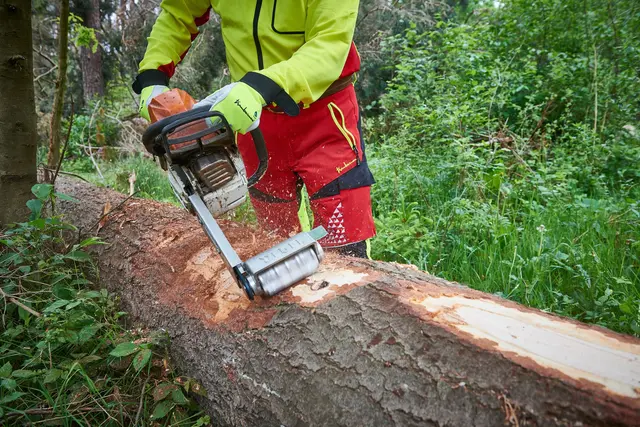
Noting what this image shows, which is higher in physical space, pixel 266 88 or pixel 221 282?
pixel 266 88

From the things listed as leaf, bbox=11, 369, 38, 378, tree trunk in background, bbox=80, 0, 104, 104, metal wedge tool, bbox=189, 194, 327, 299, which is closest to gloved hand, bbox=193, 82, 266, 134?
metal wedge tool, bbox=189, 194, 327, 299

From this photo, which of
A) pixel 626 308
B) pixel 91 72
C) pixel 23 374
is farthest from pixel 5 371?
pixel 91 72

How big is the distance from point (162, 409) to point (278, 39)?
5.07 ft

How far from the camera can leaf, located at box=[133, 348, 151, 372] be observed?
125 cm

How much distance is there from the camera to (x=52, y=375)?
1.29 meters

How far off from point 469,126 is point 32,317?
A: 144 inches

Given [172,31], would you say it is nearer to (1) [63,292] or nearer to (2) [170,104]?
(2) [170,104]

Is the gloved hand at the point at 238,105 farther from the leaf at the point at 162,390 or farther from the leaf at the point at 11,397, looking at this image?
the leaf at the point at 11,397

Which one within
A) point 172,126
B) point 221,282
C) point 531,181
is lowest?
point 531,181

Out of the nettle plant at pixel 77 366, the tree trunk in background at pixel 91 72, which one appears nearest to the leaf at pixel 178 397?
the nettle plant at pixel 77 366

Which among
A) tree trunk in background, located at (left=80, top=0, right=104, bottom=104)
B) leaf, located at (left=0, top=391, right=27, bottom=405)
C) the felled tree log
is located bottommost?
the felled tree log

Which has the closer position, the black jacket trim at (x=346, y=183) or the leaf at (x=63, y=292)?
the leaf at (x=63, y=292)

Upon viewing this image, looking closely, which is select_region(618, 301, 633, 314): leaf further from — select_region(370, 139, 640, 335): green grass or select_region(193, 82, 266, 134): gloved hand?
select_region(193, 82, 266, 134): gloved hand

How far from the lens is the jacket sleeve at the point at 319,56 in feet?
4.81
